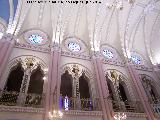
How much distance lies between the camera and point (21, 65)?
1152 centimetres

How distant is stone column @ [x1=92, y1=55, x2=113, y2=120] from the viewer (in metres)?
10.1

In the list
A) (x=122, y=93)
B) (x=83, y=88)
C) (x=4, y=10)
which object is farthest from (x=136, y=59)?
(x=4, y=10)

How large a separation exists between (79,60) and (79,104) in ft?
12.1

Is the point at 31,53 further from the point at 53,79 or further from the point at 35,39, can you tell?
the point at 53,79

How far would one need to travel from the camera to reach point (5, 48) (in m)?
11.1

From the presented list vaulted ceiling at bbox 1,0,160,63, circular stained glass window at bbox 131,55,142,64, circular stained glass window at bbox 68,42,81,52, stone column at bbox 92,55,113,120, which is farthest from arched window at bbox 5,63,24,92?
circular stained glass window at bbox 131,55,142,64

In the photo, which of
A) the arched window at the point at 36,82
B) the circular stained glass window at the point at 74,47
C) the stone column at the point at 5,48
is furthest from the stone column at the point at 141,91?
the stone column at the point at 5,48

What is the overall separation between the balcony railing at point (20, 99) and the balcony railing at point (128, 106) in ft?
14.5

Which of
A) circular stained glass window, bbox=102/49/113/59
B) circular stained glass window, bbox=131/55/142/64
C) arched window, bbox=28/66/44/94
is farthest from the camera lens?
circular stained glass window, bbox=131/55/142/64

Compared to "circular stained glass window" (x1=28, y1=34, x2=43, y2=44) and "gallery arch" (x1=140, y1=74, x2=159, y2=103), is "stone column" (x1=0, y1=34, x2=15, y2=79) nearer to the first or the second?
"circular stained glass window" (x1=28, y1=34, x2=43, y2=44)

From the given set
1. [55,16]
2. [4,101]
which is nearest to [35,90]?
[4,101]

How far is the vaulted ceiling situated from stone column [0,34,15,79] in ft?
3.57

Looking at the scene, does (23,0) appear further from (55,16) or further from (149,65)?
(149,65)

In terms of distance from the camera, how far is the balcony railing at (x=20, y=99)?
9323 millimetres
